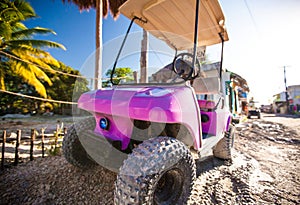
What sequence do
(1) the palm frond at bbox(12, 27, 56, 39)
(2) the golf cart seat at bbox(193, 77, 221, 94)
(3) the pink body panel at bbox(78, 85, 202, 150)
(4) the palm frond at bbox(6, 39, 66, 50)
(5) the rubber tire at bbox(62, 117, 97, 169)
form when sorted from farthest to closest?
(1) the palm frond at bbox(12, 27, 56, 39) → (4) the palm frond at bbox(6, 39, 66, 50) → (2) the golf cart seat at bbox(193, 77, 221, 94) → (5) the rubber tire at bbox(62, 117, 97, 169) → (3) the pink body panel at bbox(78, 85, 202, 150)

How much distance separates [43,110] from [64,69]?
5153mm

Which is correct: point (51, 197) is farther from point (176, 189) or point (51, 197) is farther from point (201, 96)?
point (201, 96)

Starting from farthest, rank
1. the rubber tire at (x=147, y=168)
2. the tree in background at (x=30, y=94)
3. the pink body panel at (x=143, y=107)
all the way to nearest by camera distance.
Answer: the tree in background at (x=30, y=94) < the pink body panel at (x=143, y=107) < the rubber tire at (x=147, y=168)

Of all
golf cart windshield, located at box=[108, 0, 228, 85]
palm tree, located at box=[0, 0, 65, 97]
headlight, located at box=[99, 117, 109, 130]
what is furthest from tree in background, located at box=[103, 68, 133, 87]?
palm tree, located at box=[0, 0, 65, 97]

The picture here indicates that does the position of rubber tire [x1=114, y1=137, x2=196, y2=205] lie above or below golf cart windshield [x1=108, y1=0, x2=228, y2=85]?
below

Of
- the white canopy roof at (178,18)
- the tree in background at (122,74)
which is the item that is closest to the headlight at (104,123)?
the tree in background at (122,74)

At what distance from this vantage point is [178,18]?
2.48 meters

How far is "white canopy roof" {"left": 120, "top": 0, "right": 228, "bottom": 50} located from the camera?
2.09 meters

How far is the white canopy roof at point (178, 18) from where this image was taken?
2.09 meters

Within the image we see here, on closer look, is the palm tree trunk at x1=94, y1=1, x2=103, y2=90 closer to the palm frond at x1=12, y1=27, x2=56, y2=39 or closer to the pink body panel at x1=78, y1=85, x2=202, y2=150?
the palm frond at x1=12, y1=27, x2=56, y2=39

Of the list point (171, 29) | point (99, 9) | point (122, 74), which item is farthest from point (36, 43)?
point (171, 29)

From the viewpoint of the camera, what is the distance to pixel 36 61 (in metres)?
9.57

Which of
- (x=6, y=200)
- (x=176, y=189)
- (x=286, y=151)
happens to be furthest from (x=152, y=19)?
(x=286, y=151)

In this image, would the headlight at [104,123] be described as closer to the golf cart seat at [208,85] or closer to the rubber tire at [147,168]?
the rubber tire at [147,168]
